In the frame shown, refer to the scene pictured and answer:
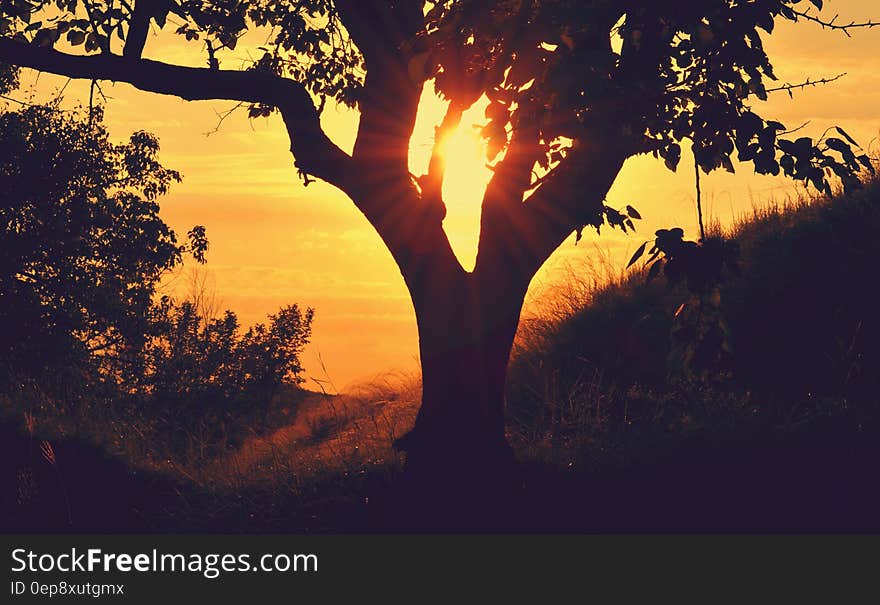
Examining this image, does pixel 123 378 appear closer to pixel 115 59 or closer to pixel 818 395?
pixel 115 59

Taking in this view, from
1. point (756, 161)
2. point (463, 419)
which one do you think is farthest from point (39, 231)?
point (756, 161)

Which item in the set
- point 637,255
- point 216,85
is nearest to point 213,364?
point 216,85

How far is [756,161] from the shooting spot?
19.9 feet

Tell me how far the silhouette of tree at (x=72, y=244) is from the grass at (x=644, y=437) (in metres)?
3.11

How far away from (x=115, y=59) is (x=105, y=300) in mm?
8361

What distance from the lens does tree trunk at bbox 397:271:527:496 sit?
8008 mm

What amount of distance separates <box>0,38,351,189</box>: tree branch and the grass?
270cm

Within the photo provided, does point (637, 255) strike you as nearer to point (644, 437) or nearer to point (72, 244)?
point (644, 437)

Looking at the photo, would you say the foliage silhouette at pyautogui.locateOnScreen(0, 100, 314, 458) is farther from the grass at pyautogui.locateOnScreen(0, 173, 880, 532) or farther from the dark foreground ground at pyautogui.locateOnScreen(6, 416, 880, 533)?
the dark foreground ground at pyautogui.locateOnScreen(6, 416, 880, 533)

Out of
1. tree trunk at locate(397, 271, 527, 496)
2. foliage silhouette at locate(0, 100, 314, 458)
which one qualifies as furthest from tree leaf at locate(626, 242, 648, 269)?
foliage silhouette at locate(0, 100, 314, 458)

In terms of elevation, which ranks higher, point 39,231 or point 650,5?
point 39,231

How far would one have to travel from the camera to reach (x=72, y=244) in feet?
51.1

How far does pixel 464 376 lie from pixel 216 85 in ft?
10.6

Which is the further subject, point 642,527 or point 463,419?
point 463,419
